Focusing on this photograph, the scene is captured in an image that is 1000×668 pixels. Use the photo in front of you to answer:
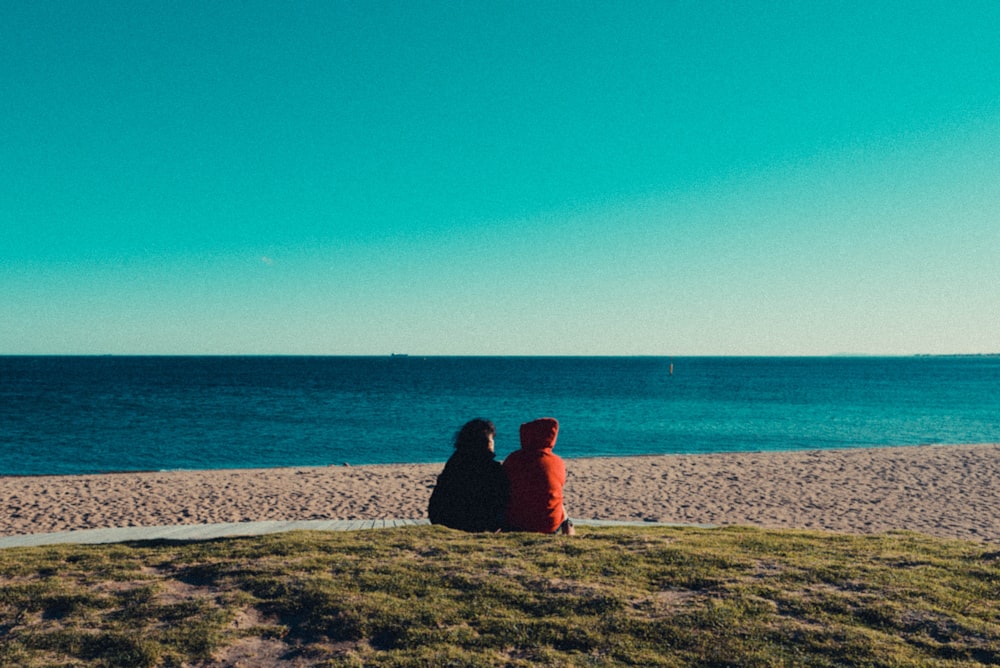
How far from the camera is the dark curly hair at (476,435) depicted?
21.6ft

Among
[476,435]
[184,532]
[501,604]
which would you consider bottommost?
[184,532]

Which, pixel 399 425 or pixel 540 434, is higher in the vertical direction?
pixel 540 434

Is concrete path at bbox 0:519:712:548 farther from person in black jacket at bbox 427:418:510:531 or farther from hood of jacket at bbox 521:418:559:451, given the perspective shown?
hood of jacket at bbox 521:418:559:451

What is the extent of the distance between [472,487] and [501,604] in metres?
2.19

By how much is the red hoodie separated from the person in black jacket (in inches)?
4.9

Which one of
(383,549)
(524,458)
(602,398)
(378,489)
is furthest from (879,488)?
(602,398)

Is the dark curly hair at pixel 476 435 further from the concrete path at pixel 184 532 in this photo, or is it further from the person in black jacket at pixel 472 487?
the concrete path at pixel 184 532

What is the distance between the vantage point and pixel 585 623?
4492 millimetres

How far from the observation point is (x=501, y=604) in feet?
16.0

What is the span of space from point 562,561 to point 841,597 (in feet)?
7.56

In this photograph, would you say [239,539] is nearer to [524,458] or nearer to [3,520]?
[524,458]

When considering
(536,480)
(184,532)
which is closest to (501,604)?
(536,480)

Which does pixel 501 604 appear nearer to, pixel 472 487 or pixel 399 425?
pixel 472 487

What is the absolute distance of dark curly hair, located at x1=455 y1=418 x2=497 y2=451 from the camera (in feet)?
21.6
